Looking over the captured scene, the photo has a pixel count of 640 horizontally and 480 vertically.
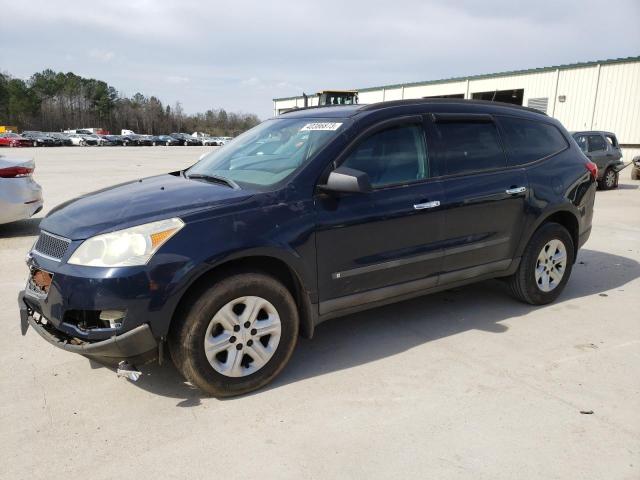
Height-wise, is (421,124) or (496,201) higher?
(421,124)

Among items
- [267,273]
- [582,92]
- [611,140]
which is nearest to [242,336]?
[267,273]

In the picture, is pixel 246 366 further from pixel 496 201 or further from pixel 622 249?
pixel 622 249

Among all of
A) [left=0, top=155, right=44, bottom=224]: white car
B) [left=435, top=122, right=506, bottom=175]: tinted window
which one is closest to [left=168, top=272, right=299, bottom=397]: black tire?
[left=435, top=122, right=506, bottom=175]: tinted window

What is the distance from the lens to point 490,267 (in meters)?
4.48

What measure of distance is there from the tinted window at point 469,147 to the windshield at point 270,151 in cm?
93

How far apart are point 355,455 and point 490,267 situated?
2.37 meters

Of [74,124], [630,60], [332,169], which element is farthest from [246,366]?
[74,124]

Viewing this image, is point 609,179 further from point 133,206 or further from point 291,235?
point 133,206

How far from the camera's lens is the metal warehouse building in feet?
88.7

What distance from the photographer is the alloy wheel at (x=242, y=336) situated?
3115mm

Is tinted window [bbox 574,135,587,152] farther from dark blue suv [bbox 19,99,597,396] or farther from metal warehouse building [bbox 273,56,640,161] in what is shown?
metal warehouse building [bbox 273,56,640,161]

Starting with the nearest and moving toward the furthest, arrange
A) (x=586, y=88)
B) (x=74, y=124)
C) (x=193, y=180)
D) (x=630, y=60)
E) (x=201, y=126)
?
(x=193, y=180), (x=630, y=60), (x=586, y=88), (x=74, y=124), (x=201, y=126)

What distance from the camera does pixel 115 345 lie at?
2.86 metres

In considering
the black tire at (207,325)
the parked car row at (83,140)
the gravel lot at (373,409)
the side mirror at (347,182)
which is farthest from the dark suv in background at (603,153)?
the parked car row at (83,140)
